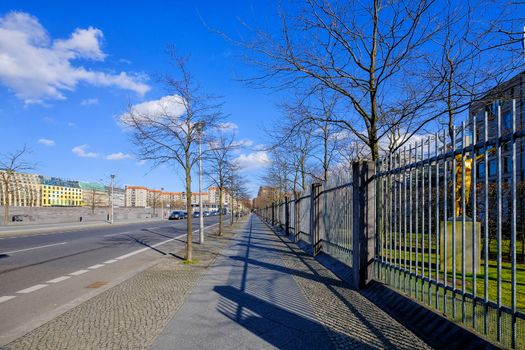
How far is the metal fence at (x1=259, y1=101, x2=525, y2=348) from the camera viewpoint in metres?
3.75

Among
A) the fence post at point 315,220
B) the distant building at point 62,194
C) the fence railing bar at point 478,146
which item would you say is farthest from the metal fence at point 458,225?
the distant building at point 62,194

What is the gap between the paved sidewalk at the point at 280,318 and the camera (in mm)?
4680

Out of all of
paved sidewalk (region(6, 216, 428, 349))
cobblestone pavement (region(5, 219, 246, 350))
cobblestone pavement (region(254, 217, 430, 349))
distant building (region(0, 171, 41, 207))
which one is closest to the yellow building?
distant building (region(0, 171, 41, 207))

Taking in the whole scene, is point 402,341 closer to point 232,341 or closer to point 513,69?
point 232,341

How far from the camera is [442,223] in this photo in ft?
26.7

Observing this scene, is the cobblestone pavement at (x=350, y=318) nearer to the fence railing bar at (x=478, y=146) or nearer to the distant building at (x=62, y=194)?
the fence railing bar at (x=478, y=146)

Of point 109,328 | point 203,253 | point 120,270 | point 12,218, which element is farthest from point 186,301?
point 12,218

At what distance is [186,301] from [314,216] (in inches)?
274

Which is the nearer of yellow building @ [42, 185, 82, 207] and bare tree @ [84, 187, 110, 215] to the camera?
bare tree @ [84, 187, 110, 215]

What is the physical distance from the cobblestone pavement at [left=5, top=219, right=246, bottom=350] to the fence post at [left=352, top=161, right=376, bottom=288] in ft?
10.9

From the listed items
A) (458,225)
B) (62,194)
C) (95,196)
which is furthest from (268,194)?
(62,194)

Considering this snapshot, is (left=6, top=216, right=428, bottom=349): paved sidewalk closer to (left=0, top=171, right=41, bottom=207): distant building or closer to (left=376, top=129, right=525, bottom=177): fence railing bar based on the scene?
(left=376, top=129, right=525, bottom=177): fence railing bar

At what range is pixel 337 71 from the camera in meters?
8.09

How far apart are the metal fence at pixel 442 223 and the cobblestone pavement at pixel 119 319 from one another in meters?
3.55
